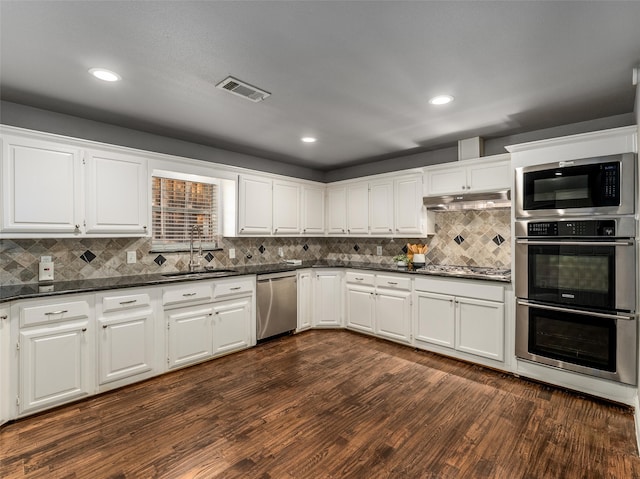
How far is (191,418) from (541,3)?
342 cm

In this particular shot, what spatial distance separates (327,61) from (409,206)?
2.60m

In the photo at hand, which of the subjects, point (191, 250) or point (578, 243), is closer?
point (578, 243)

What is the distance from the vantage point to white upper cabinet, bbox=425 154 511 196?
3533mm

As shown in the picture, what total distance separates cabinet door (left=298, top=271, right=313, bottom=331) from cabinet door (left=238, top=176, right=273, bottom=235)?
831 millimetres

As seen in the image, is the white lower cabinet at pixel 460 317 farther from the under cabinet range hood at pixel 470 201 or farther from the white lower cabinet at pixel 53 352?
the white lower cabinet at pixel 53 352

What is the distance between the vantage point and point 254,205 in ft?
14.5

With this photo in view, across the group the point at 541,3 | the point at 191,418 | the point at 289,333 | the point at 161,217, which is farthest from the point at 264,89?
the point at 289,333

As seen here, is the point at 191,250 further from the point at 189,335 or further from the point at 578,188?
the point at 578,188

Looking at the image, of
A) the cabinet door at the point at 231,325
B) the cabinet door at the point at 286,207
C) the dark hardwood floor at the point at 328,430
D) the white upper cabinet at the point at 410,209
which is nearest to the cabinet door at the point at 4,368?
the dark hardwood floor at the point at 328,430

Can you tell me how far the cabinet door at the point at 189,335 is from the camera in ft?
10.8

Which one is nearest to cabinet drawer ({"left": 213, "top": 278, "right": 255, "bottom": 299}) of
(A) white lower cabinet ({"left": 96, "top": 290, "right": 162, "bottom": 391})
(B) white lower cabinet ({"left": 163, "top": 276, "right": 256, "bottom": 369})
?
(B) white lower cabinet ({"left": 163, "top": 276, "right": 256, "bottom": 369})

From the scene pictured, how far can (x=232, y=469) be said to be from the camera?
1927 millimetres

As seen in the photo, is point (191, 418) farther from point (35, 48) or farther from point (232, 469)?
point (35, 48)

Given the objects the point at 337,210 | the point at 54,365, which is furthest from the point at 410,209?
the point at 54,365
